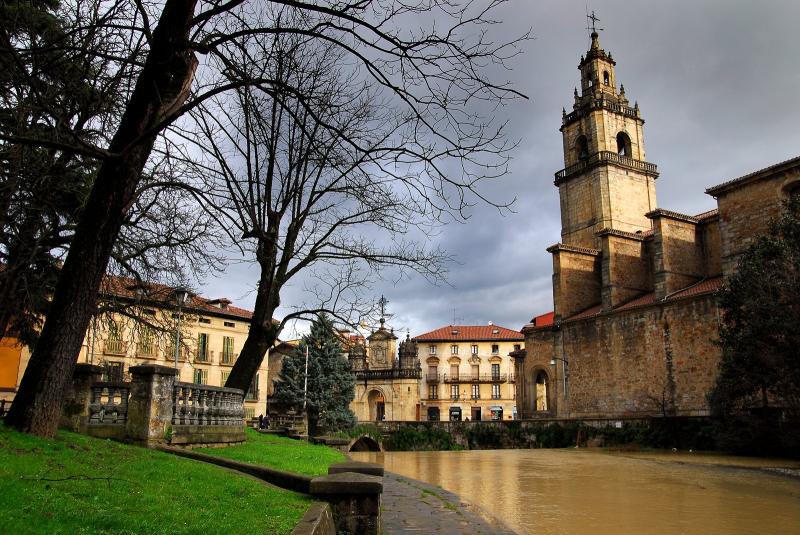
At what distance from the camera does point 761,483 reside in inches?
520

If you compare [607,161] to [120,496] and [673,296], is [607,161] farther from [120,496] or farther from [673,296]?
[120,496]

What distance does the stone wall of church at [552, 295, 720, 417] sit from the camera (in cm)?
2842

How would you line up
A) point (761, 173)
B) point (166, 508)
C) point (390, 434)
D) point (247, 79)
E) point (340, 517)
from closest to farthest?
point (166, 508), point (340, 517), point (247, 79), point (761, 173), point (390, 434)

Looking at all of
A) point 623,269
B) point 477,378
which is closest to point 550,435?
point 623,269

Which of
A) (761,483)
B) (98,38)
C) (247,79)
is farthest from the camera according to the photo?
(761,483)

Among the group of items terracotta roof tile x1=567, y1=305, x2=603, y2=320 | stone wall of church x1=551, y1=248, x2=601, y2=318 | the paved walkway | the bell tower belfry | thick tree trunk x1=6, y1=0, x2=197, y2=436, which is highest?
the bell tower belfry

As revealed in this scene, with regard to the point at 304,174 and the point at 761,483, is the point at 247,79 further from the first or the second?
the point at 761,483

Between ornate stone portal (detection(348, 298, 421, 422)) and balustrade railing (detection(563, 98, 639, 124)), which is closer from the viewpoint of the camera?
balustrade railing (detection(563, 98, 639, 124))

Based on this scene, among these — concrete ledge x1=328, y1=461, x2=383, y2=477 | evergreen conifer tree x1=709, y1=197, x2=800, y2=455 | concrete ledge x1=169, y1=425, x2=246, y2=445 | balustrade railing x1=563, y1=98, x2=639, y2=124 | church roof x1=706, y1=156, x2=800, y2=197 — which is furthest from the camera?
balustrade railing x1=563, y1=98, x2=639, y2=124

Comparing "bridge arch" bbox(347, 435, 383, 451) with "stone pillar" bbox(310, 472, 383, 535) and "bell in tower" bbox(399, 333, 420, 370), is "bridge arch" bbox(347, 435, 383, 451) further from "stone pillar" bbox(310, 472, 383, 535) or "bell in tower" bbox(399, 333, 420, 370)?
"stone pillar" bbox(310, 472, 383, 535)

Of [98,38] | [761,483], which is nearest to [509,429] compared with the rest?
[761,483]

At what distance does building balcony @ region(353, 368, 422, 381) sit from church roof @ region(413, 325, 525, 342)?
11.5m

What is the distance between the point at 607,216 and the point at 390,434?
2091 centimetres

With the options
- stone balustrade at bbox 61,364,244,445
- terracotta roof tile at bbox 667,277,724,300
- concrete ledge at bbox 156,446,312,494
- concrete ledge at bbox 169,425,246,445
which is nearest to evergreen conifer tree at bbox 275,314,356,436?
terracotta roof tile at bbox 667,277,724,300
